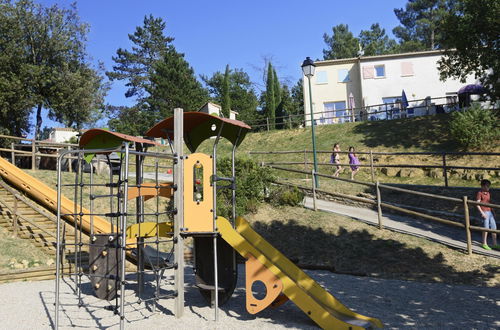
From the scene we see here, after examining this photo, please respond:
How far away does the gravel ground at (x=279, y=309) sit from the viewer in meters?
6.02

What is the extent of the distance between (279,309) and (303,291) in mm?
1096

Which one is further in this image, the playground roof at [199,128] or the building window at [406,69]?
the building window at [406,69]

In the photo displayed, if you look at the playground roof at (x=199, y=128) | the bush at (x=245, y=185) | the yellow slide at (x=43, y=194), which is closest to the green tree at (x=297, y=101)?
the bush at (x=245, y=185)

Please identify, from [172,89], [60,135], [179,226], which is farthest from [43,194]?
[60,135]

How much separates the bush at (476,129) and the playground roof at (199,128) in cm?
1699

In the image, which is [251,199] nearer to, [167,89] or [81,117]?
[81,117]

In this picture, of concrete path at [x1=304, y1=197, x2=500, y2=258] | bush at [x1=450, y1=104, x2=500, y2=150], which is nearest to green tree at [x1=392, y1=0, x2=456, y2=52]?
bush at [x1=450, y1=104, x2=500, y2=150]

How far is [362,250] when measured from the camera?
10547 mm

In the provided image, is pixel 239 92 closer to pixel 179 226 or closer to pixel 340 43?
pixel 340 43

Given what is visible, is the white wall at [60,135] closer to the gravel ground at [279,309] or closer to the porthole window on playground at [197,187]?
the gravel ground at [279,309]

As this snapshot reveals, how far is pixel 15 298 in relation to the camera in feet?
24.6

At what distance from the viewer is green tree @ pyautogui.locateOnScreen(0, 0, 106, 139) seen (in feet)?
102

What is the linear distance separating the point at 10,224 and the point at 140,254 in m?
5.65

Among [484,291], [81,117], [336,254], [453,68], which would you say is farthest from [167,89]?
[484,291]
